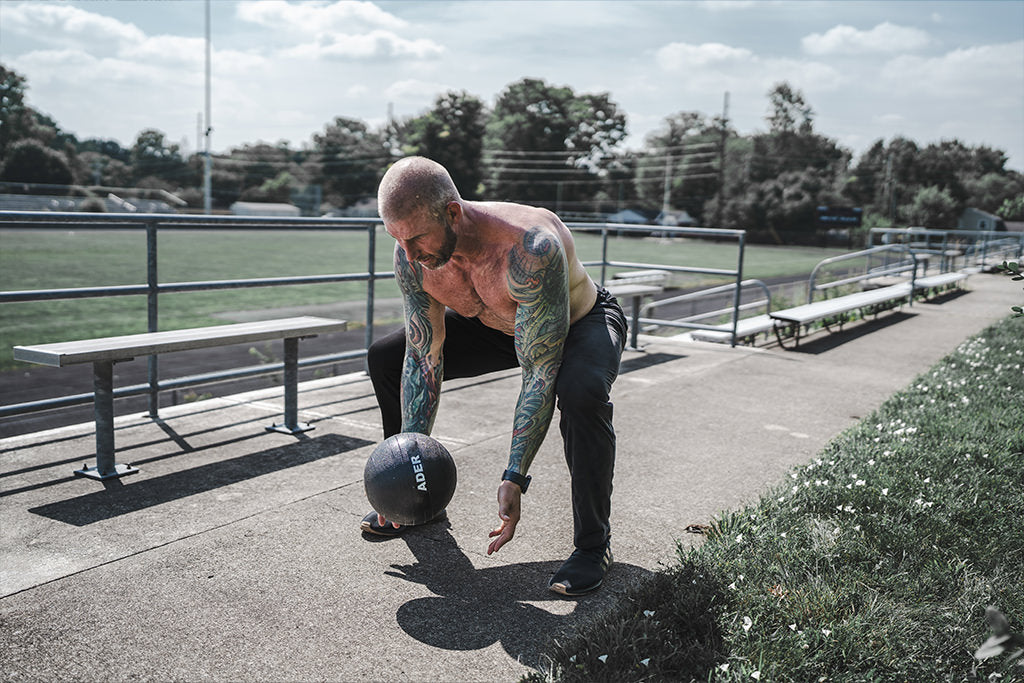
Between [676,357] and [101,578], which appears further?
[676,357]

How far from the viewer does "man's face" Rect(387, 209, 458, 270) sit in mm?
2809

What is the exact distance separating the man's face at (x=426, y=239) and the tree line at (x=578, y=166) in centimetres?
6356

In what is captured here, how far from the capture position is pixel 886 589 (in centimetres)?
294

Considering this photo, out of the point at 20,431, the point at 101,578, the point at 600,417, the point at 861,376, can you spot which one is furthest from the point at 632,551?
the point at 20,431

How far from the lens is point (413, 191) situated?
9.11ft

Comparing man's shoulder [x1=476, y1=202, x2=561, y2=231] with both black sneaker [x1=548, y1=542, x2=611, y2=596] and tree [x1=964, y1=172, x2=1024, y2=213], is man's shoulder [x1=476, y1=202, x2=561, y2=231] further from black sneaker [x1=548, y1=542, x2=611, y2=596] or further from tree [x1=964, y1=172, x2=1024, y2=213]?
tree [x1=964, y1=172, x2=1024, y2=213]

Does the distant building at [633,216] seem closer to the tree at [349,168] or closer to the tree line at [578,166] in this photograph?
the tree line at [578,166]

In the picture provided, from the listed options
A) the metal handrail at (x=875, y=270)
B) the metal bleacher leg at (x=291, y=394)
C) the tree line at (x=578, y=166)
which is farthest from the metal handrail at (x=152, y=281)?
the tree line at (x=578, y=166)

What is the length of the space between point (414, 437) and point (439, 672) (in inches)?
36.4

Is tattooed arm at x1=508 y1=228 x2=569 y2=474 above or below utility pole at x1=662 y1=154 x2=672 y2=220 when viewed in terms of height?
below

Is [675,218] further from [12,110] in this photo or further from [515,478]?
[515,478]

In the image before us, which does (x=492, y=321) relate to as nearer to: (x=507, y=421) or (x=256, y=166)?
(x=507, y=421)

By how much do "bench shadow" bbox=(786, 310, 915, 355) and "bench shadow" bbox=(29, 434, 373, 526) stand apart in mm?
6044

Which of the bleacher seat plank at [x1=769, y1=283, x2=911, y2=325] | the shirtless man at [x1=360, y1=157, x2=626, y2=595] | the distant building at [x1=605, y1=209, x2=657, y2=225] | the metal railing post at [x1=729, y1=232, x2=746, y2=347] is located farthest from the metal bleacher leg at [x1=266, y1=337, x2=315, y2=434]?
the distant building at [x1=605, y1=209, x2=657, y2=225]
